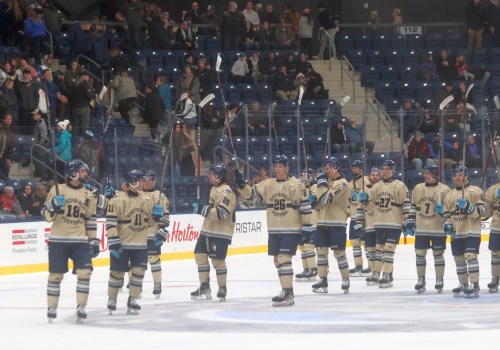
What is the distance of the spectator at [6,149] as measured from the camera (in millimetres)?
20594

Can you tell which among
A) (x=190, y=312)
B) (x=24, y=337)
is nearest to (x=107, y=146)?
(x=190, y=312)

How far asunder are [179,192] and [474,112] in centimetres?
628

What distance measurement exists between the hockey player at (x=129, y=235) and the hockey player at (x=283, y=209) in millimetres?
1247

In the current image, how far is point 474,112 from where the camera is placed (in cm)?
2591

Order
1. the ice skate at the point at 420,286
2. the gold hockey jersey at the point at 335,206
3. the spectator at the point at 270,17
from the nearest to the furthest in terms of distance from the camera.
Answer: the ice skate at the point at 420,286
the gold hockey jersey at the point at 335,206
the spectator at the point at 270,17

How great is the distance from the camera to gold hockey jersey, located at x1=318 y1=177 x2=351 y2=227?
58.0 ft

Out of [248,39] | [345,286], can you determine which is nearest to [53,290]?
[345,286]

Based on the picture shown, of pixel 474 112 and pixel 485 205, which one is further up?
pixel 474 112

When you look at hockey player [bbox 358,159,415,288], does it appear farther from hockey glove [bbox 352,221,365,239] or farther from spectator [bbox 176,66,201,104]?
spectator [bbox 176,66,201,104]

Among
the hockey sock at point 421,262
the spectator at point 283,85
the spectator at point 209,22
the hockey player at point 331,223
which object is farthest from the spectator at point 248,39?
the hockey sock at point 421,262

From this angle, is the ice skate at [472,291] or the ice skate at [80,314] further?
the ice skate at [472,291]

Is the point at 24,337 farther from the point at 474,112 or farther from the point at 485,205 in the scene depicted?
the point at 474,112

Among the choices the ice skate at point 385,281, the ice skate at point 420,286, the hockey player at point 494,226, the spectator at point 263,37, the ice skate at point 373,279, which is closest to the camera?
the hockey player at point 494,226

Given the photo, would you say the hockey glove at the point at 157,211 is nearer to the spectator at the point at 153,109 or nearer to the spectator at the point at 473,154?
the spectator at the point at 153,109
